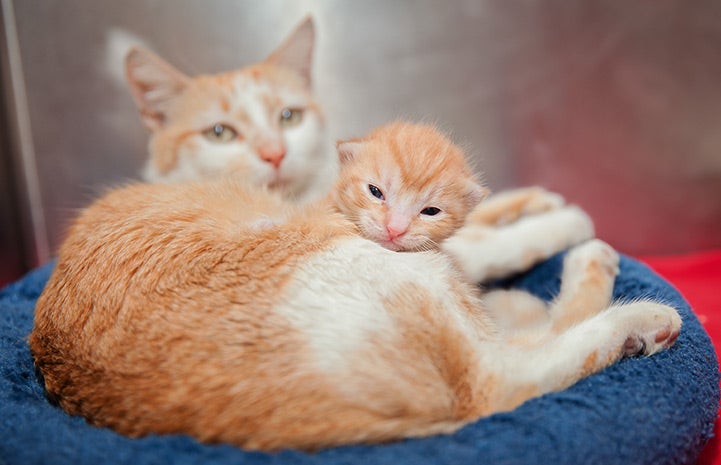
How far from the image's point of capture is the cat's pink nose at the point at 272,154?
156 centimetres

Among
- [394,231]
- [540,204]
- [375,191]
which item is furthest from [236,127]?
[540,204]

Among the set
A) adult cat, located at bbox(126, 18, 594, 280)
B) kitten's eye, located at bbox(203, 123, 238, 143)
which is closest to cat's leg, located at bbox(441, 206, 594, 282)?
adult cat, located at bbox(126, 18, 594, 280)

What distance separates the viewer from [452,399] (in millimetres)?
994

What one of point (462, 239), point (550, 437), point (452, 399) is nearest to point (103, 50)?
point (462, 239)

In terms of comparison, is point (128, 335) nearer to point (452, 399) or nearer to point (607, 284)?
point (452, 399)

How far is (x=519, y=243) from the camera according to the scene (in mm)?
1711

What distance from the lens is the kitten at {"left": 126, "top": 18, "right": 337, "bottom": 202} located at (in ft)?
5.23

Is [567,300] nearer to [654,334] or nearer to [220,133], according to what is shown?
[654,334]

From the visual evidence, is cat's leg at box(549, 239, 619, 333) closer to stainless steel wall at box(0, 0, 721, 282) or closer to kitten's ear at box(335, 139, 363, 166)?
kitten's ear at box(335, 139, 363, 166)

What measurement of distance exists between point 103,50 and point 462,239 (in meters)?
1.61

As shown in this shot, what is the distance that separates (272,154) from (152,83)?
49 cm

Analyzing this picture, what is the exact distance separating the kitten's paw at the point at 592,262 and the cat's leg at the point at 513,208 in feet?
0.72

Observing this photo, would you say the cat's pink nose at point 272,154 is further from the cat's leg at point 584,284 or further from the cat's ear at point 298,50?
the cat's leg at point 584,284

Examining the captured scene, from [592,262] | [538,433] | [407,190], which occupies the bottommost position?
[538,433]
